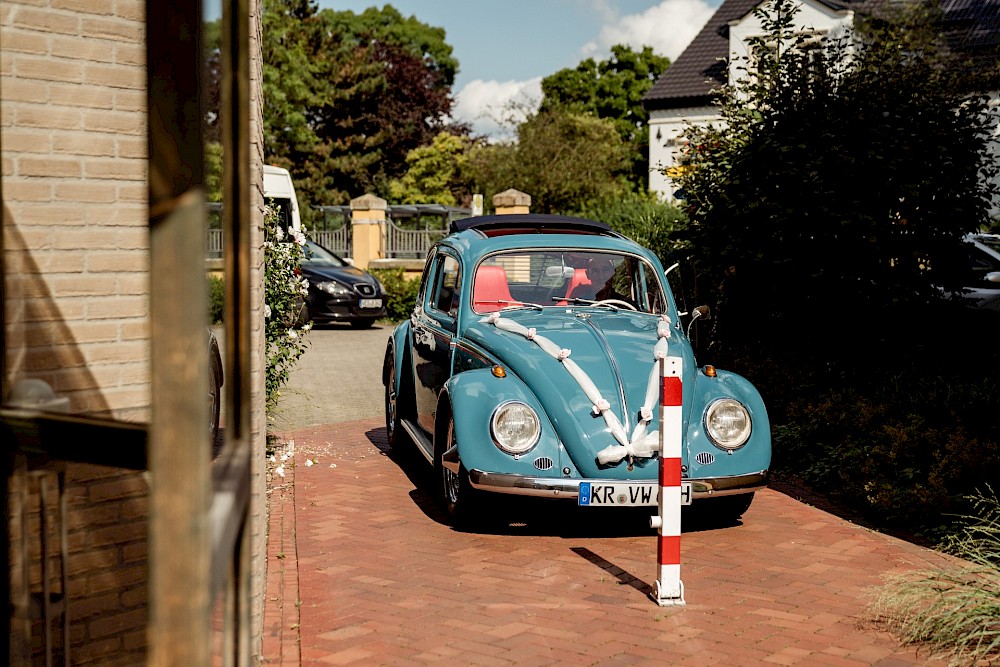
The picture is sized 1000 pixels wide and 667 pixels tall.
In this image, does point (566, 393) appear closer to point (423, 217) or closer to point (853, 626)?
point (853, 626)

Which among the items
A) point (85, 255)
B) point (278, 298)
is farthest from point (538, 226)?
point (85, 255)

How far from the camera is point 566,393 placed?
6.15 m

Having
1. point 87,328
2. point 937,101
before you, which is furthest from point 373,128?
point 87,328

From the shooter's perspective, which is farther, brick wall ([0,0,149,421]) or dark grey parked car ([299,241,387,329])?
dark grey parked car ([299,241,387,329])

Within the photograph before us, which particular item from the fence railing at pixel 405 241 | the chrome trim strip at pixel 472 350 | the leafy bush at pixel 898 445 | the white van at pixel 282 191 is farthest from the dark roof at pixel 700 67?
the chrome trim strip at pixel 472 350

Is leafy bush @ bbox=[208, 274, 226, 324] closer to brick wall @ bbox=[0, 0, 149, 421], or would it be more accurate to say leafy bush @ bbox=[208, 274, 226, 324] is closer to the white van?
brick wall @ bbox=[0, 0, 149, 421]

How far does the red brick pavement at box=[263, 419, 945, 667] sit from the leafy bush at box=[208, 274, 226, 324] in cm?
208

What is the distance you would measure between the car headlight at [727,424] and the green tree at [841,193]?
449 cm

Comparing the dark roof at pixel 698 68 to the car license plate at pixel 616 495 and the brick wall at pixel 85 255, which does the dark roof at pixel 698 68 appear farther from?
the brick wall at pixel 85 255

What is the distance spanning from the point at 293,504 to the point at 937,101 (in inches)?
294

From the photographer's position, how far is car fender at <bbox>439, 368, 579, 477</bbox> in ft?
19.5

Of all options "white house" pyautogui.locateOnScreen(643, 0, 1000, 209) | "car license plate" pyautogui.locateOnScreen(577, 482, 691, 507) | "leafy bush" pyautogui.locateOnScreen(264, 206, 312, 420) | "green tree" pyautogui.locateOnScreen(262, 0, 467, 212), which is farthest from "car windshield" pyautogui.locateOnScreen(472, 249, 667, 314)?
"green tree" pyautogui.locateOnScreen(262, 0, 467, 212)

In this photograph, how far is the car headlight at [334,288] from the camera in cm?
2022

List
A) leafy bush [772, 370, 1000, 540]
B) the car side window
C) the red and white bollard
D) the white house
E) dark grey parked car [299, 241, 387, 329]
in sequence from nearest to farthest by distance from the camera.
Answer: the red and white bollard
leafy bush [772, 370, 1000, 540]
the car side window
dark grey parked car [299, 241, 387, 329]
the white house
